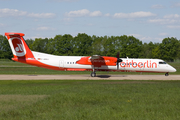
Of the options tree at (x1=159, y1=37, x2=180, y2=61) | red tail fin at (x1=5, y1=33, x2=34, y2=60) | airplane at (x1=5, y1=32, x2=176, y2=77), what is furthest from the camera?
tree at (x1=159, y1=37, x2=180, y2=61)

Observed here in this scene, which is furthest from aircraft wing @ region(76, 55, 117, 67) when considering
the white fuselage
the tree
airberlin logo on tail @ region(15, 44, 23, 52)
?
the tree

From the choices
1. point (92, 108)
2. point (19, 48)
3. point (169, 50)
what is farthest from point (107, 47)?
point (92, 108)

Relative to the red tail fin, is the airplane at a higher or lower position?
lower

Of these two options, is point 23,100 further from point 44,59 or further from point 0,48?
point 0,48

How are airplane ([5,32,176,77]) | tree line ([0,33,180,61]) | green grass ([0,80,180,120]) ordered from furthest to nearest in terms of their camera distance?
tree line ([0,33,180,61]), airplane ([5,32,176,77]), green grass ([0,80,180,120])

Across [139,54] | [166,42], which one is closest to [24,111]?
[139,54]

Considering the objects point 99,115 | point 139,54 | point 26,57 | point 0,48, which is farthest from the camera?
point 0,48

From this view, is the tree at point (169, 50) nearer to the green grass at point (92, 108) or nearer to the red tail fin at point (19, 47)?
the red tail fin at point (19, 47)

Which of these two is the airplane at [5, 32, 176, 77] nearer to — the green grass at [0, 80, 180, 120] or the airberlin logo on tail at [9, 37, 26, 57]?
the airberlin logo on tail at [9, 37, 26, 57]

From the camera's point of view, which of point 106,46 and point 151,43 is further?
point 151,43

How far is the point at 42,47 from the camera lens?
120 meters

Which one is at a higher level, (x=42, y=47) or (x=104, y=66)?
(x=42, y=47)

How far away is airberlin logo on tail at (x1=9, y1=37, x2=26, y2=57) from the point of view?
31.4 meters

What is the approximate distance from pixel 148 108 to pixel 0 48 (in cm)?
11549
